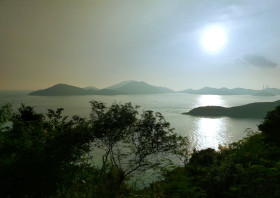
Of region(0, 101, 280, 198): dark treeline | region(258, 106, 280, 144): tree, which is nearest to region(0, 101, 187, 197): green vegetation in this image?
region(0, 101, 280, 198): dark treeline

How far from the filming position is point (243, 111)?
13312 centimetres

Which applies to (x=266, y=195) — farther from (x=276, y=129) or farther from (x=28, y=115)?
(x=28, y=115)

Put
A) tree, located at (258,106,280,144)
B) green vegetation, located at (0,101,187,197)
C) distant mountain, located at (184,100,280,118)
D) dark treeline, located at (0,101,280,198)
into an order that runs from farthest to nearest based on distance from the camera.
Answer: distant mountain, located at (184,100,280,118) → tree, located at (258,106,280,144) → green vegetation, located at (0,101,187,197) → dark treeline, located at (0,101,280,198)

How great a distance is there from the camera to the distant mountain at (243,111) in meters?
129

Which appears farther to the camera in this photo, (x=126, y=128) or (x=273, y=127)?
Result: (x=273, y=127)

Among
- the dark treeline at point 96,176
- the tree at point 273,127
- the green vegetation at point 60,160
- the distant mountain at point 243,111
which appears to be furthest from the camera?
the distant mountain at point 243,111

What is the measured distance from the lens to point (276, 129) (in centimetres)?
2055

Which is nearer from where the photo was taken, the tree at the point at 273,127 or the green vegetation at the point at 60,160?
the green vegetation at the point at 60,160

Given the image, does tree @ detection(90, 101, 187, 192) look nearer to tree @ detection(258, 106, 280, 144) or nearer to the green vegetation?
the green vegetation

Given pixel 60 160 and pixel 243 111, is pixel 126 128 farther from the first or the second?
pixel 243 111

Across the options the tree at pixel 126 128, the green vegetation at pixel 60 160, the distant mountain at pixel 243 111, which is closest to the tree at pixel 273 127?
the tree at pixel 126 128

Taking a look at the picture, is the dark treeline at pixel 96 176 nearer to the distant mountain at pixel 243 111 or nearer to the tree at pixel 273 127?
the tree at pixel 273 127

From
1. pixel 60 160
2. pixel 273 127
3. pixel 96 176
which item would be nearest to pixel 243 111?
pixel 273 127

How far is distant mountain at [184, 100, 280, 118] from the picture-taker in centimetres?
12855
